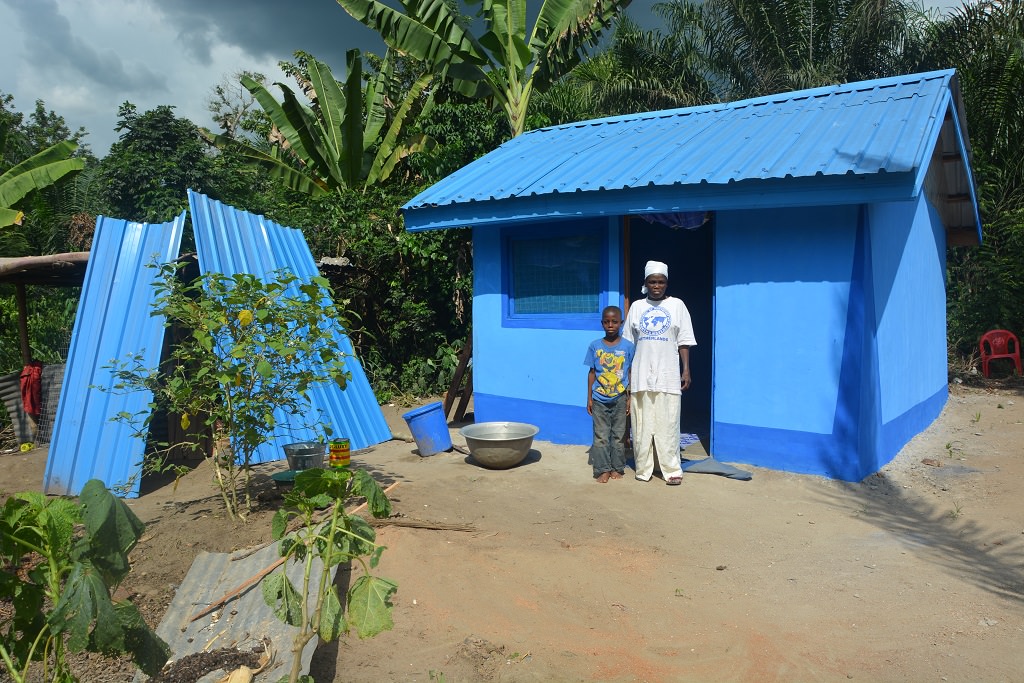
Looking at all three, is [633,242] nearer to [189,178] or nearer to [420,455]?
[420,455]

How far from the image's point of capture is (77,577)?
220 cm

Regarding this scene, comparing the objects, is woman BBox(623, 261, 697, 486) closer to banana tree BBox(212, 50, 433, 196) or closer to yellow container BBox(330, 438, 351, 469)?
yellow container BBox(330, 438, 351, 469)

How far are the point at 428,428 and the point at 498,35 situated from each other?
7.05 metres

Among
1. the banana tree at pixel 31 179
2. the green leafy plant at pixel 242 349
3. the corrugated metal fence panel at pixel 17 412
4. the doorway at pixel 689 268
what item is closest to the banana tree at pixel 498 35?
the doorway at pixel 689 268

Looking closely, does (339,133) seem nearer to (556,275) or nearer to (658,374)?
(556,275)

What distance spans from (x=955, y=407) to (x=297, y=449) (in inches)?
343

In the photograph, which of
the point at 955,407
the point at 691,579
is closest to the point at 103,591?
the point at 691,579

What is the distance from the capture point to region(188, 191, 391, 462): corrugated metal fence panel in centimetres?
748

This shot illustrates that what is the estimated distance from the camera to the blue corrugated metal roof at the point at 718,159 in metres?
6.00

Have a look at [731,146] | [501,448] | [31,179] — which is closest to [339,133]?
[31,179]

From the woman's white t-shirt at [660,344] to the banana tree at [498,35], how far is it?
262 inches

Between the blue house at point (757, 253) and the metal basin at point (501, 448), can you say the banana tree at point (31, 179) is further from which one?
the metal basin at point (501, 448)

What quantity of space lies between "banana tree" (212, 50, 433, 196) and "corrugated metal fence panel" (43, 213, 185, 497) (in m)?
7.12

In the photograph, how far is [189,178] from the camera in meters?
14.6
